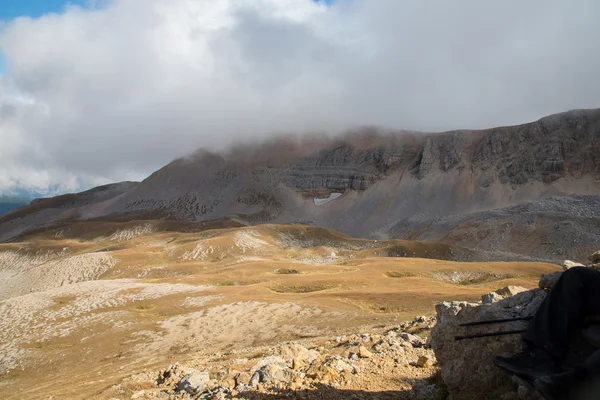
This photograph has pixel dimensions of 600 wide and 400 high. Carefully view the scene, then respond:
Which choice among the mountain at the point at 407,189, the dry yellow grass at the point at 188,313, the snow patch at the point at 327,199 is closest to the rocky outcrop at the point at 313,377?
the dry yellow grass at the point at 188,313

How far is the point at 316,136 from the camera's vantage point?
574ft

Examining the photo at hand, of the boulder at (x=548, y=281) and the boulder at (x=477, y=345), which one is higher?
the boulder at (x=548, y=281)

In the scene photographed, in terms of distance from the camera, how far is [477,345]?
7020 mm

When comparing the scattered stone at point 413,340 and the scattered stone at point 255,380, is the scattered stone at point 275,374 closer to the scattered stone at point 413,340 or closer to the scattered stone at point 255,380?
the scattered stone at point 255,380

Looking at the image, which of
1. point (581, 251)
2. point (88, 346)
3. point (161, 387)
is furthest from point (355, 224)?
point (161, 387)

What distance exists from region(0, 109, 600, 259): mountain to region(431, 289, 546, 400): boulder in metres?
70.3

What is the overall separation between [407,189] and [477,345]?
128 metres

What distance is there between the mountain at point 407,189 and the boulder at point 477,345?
7032 cm

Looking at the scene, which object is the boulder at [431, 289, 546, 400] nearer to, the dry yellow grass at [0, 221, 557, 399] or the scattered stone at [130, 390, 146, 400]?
the scattered stone at [130, 390, 146, 400]

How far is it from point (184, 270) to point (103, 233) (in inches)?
2489

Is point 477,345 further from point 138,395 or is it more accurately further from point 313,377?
point 138,395

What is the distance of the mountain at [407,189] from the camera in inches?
3206

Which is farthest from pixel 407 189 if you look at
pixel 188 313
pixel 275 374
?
pixel 275 374

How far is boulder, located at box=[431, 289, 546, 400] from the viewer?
21.9ft
